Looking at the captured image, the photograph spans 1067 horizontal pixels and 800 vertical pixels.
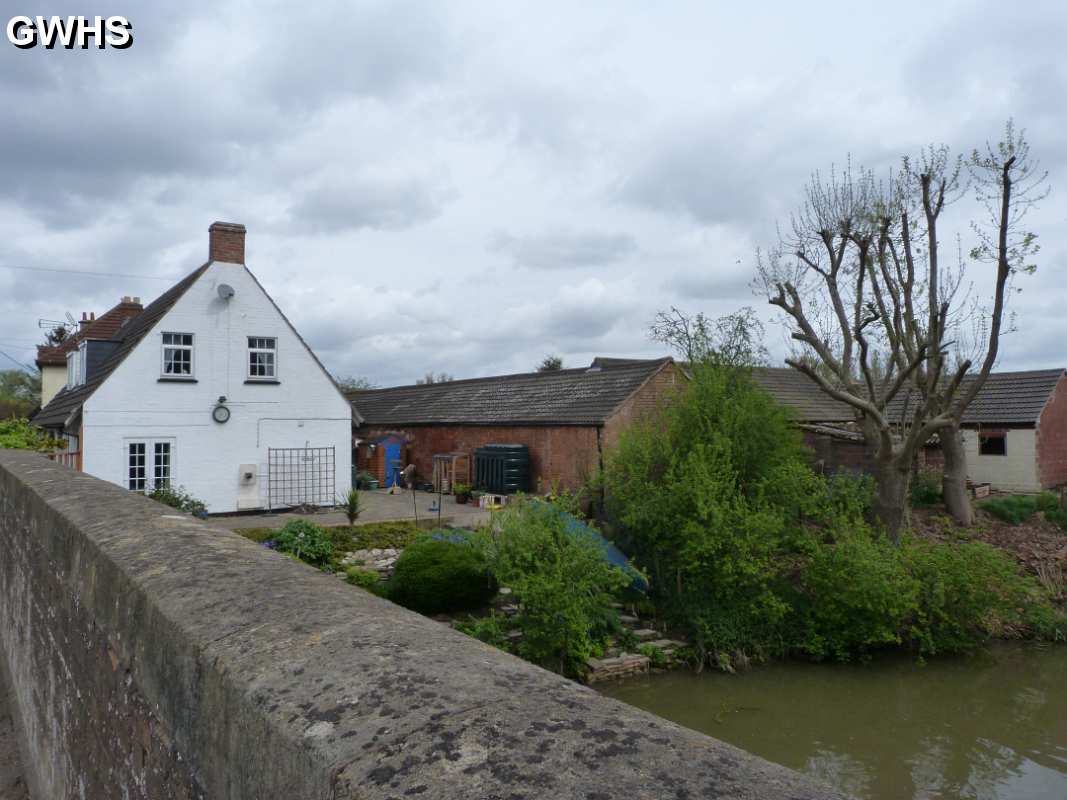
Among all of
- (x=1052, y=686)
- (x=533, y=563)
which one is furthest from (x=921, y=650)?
(x=533, y=563)

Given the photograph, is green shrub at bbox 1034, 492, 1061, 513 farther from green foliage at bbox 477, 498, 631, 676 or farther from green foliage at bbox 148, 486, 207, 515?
green foliage at bbox 148, 486, 207, 515

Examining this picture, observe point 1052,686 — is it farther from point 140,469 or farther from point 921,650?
point 140,469

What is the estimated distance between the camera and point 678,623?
634 inches

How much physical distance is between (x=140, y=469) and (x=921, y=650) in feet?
65.1

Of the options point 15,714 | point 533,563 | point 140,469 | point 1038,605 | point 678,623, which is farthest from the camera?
point 140,469

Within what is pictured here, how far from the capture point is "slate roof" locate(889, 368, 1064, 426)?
28014mm

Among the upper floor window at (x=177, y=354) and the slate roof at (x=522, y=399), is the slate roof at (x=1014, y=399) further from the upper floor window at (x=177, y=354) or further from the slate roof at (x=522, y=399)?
the upper floor window at (x=177, y=354)

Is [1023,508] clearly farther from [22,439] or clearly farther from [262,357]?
[22,439]

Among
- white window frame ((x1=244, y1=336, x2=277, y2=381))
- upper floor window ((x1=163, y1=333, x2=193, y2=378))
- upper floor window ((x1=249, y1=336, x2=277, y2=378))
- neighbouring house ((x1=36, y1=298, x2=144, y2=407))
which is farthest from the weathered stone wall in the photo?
neighbouring house ((x1=36, y1=298, x2=144, y2=407))

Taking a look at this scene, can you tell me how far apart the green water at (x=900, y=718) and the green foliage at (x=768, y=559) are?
69 centimetres

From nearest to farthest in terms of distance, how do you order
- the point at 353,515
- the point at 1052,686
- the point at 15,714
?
the point at 15,714 < the point at 1052,686 < the point at 353,515

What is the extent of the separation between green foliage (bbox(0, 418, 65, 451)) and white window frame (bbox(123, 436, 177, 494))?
5.98ft

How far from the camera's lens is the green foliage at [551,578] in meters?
13.0

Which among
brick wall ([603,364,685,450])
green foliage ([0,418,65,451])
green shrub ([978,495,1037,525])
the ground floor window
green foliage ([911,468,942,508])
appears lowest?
green shrub ([978,495,1037,525])
